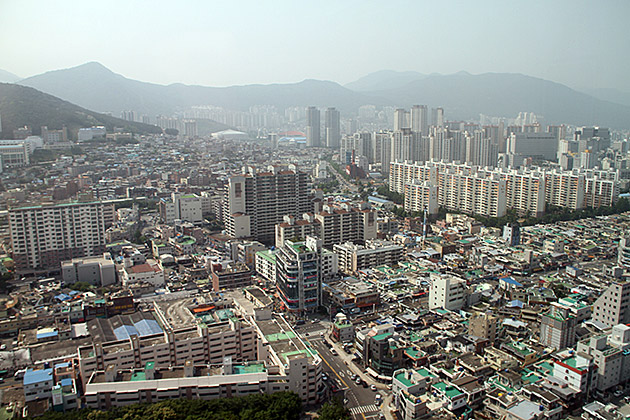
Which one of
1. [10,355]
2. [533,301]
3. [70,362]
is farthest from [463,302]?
[10,355]

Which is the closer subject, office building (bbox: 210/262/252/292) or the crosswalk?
the crosswalk

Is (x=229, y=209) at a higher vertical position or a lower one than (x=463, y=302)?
higher

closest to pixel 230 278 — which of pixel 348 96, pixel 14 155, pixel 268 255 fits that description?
pixel 268 255

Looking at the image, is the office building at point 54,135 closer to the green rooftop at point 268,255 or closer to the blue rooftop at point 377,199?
the blue rooftop at point 377,199

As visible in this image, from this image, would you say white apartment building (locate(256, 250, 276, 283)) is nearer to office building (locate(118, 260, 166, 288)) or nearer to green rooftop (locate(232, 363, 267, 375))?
office building (locate(118, 260, 166, 288))

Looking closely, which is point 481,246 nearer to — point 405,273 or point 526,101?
point 405,273

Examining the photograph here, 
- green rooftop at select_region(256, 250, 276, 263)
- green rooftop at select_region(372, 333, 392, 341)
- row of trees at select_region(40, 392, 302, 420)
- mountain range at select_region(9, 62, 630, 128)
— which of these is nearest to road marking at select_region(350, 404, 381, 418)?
row of trees at select_region(40, 392, 302, 420)

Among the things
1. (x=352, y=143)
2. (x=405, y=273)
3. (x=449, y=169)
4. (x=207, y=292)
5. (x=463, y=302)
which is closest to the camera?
(x=463, y=302)
